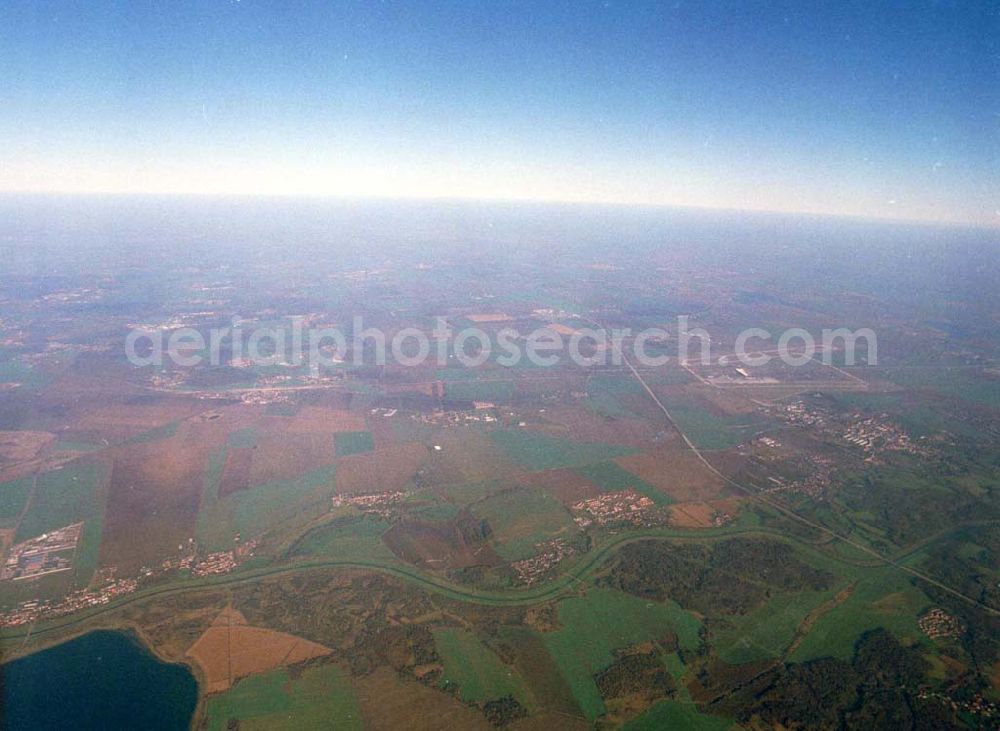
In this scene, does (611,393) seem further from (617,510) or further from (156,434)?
(156,434)

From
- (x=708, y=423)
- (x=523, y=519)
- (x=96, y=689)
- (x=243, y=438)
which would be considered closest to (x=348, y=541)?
(x=523, y=519)

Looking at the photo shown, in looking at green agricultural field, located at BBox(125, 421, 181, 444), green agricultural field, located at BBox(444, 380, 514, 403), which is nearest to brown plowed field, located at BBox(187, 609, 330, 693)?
green agricultural field, located at BBox(125, 421, 181, 444)

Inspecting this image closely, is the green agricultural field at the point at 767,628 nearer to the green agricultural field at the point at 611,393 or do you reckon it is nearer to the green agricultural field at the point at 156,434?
the green agricultural field at the point at 611,393

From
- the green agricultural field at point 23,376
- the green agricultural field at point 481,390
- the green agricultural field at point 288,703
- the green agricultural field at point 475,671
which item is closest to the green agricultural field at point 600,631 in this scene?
the green agricultural field at point 475,671

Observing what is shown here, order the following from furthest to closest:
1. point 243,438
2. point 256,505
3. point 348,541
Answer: point 243,438 < point 256,505 < point 348,541

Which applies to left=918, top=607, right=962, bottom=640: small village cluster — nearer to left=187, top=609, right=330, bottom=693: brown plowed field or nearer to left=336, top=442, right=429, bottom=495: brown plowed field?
left=187, top=609, right=330, bottom=693: brown plowed field

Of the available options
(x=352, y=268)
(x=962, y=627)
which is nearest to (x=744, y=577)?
(x=962, y=627)
